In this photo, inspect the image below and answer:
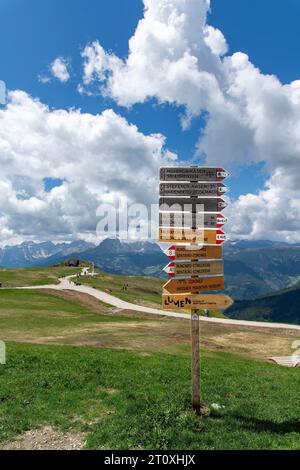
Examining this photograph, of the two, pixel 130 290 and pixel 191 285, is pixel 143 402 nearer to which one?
pixel 191 285

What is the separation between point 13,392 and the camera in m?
15.1

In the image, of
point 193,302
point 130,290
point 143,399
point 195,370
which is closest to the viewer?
point 195,370

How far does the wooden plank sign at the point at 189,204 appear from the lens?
44.8 ft

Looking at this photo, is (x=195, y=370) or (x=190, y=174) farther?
(x=190, y=174)

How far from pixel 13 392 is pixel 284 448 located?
35.3ft

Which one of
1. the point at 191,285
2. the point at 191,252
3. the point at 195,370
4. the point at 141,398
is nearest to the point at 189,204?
the point at 191,252

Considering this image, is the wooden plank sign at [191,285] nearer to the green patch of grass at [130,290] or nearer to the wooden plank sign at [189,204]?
the wooden plank sign at [189,204]

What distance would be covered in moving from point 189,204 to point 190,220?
62cm

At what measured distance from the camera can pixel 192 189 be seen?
1372 centimetres

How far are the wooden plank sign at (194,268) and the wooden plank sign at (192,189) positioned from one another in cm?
265

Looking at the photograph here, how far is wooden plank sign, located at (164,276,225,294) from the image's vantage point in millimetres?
13352

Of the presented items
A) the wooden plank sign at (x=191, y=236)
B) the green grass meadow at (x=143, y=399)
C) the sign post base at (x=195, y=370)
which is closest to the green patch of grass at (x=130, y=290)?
the green grass meadow at (x=143, y=399)
